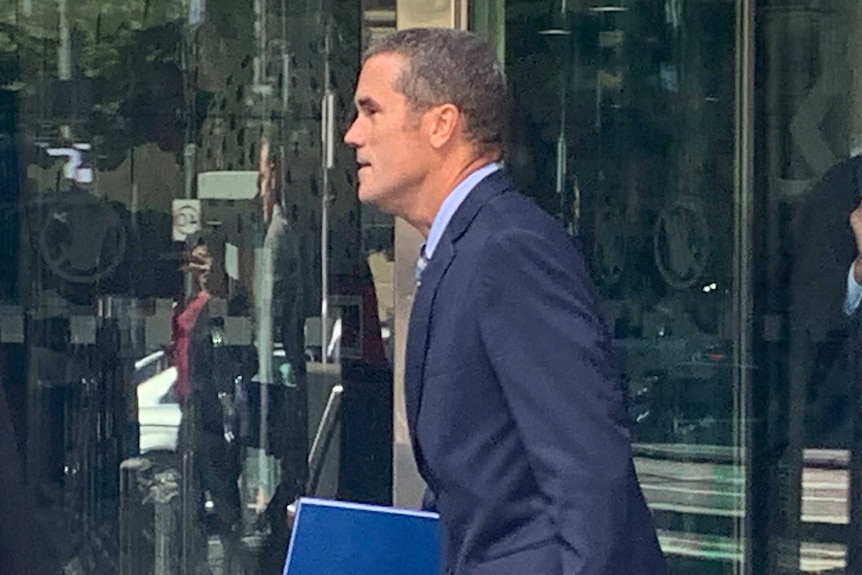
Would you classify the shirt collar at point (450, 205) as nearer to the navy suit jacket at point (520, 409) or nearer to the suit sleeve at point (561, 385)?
the navy suit jacket at point (520, 409)

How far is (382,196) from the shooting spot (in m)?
2.68

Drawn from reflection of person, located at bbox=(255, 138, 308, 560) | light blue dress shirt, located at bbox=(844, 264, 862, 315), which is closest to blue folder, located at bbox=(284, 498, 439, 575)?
reflection of person, located at bbox=(255, 138, 308, 560)

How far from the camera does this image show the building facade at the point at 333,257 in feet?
17.5

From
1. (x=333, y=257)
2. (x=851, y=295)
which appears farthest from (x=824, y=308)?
(x=333, y=257)

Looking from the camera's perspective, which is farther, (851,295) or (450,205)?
(851,295)

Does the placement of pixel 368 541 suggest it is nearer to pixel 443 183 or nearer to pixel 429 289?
pixel 429 289

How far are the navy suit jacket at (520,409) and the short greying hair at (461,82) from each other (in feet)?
0.46

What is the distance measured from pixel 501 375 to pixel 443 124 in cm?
44

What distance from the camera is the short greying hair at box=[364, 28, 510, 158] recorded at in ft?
8.70

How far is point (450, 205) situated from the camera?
2.60m

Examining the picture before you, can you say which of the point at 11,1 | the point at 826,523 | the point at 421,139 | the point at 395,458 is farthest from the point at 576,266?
the point at 11,1

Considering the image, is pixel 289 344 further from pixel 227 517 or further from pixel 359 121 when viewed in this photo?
pixel 359 121

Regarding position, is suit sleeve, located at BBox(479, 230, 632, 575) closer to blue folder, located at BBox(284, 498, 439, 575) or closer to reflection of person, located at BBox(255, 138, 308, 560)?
blue folder, located at BBox(284, 498, 439, 575)

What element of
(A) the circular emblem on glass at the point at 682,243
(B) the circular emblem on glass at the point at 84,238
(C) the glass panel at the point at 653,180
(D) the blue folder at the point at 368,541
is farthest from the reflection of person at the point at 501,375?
(B) the circular emblem on glass at the point at 84,238
